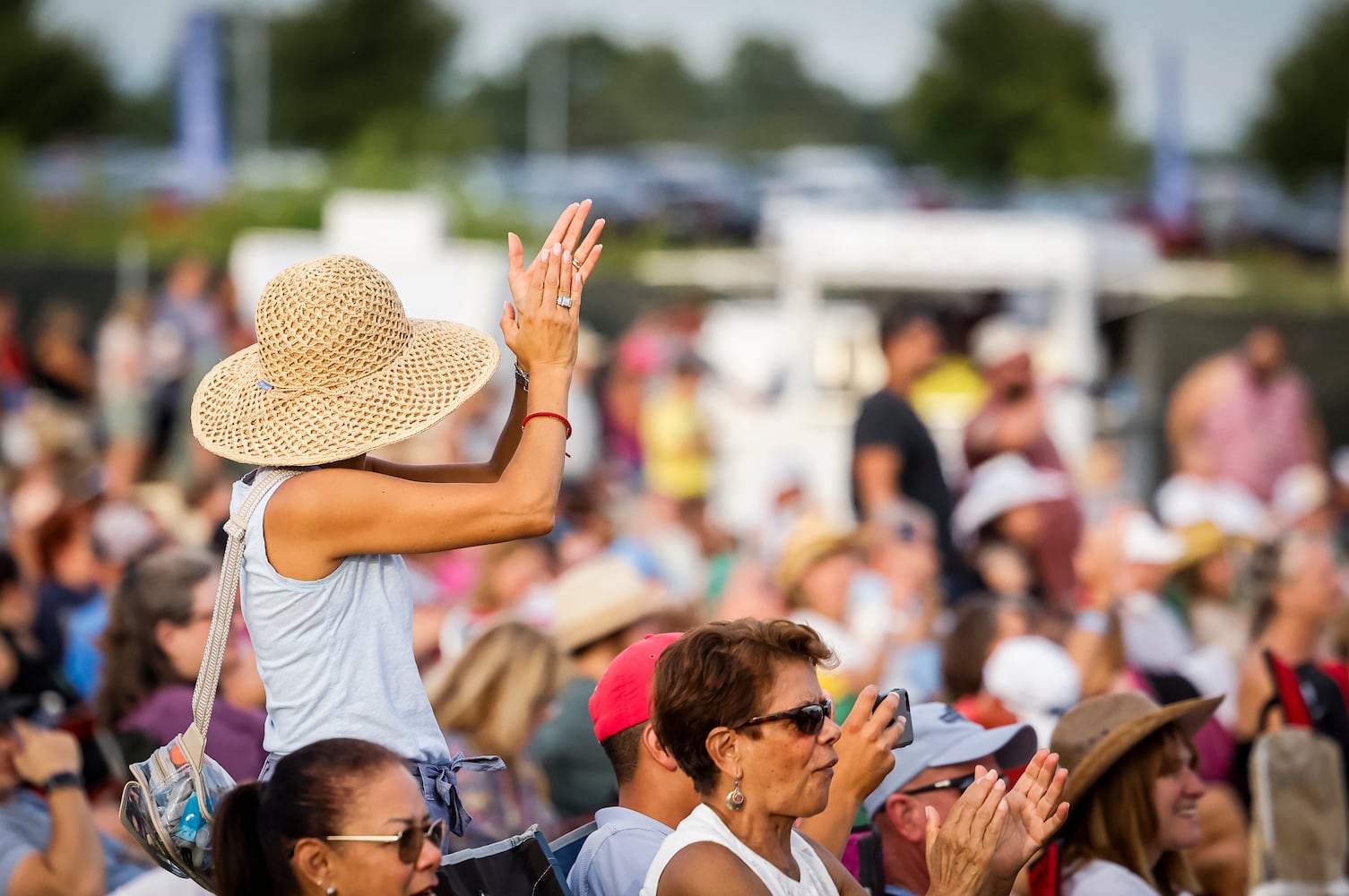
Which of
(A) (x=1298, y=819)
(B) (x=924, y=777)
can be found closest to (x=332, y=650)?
(B) (x=924, y=777)

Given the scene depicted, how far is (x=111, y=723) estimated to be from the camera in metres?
A: 4.49

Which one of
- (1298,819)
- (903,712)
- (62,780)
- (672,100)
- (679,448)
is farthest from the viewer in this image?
(672,100)

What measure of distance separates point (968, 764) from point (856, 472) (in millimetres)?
4296

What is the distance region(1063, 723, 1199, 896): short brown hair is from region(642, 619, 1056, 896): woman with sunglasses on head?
2.93 ft

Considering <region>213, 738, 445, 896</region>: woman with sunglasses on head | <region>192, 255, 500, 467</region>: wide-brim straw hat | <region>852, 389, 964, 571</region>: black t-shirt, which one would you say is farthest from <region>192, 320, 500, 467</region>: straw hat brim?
<region>852, 389, 964, 571</region>: black t-shirt

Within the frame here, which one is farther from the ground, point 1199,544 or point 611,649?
point 611,649

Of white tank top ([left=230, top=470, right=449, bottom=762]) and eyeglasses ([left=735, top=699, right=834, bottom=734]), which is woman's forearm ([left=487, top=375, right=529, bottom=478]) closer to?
white tank top ([left=230, top=470, right=449, bottom=762])

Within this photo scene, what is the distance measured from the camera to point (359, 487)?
8.60 ft

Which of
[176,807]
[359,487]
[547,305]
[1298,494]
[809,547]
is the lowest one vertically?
[1298,494]

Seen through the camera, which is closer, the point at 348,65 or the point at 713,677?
the point at 713,677

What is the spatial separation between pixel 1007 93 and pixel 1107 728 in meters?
44.4

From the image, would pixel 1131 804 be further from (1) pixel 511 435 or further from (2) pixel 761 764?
(1) pixel 511 435

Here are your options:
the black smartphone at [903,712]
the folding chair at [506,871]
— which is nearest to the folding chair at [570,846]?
the folding chair at [506,871]

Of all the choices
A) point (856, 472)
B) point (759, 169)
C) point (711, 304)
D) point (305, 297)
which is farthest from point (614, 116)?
point (305, 297)
